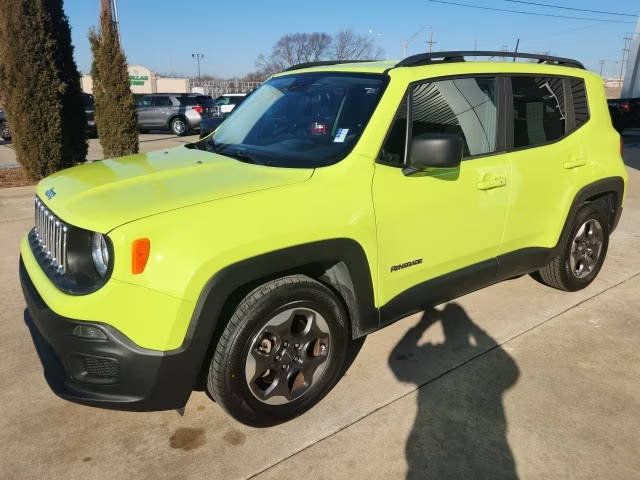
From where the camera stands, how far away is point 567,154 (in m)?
3.67

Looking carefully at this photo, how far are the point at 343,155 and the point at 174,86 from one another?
2481 inches

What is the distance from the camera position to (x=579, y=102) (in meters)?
3.87

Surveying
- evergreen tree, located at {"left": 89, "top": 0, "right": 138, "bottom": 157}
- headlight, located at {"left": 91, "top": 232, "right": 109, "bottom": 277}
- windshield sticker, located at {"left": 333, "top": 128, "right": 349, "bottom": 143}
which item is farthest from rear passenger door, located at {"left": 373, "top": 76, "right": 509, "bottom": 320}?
evergreen tree, located at {"left": 89, "top": 0, "right": 138, "bottom": 157}

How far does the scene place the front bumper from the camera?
2072mm

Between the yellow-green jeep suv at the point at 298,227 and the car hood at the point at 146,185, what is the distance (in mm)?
13

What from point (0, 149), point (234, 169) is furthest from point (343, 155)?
point (0, 149)

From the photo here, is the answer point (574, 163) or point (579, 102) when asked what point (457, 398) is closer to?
point (574, 163)

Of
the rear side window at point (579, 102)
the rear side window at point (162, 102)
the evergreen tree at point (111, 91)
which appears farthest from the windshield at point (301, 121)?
the rear side window at point (162, 102)

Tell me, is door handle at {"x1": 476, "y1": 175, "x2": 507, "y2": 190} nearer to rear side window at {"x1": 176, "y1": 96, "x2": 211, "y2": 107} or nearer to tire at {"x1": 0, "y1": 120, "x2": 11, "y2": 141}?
tire at {"x1": 0, "y1": 120, "x2": 11, "y2": 141}

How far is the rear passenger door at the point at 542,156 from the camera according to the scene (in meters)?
3.35

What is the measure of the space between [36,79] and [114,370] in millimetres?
8414

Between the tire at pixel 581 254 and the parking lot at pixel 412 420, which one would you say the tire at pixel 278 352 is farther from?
the tire at pixel 581 254

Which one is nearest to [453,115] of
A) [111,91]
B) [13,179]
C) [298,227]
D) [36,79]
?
[298,227]

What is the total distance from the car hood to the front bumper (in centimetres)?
46
